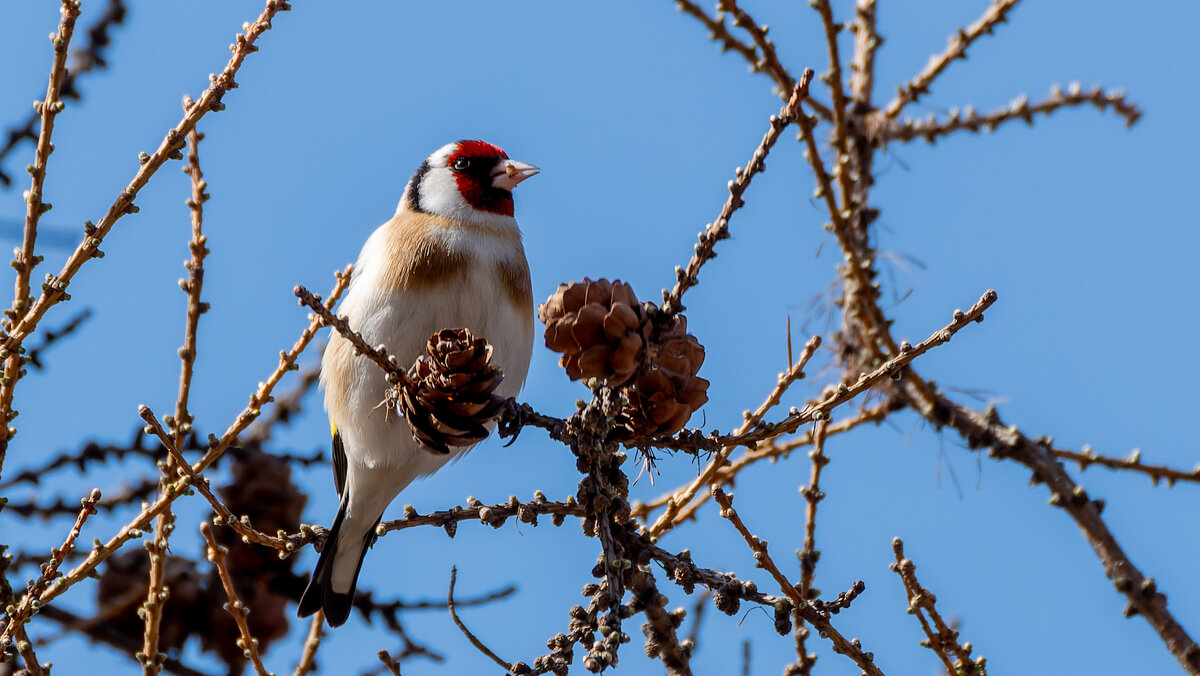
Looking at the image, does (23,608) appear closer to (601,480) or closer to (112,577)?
(601,480)

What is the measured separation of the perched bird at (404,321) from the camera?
10.0 ft

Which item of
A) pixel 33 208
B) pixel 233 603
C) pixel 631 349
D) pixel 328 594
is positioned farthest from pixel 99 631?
pixel 631 349

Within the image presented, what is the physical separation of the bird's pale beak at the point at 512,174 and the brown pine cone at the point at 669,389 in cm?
204

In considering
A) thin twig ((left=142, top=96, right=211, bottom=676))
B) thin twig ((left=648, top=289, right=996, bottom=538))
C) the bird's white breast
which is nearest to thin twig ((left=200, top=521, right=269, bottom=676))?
thin twig ((left=142, top=96, right=211, bottom=676))

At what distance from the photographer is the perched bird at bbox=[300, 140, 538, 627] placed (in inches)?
121

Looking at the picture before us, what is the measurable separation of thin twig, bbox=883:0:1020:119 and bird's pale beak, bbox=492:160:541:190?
1.21 meters

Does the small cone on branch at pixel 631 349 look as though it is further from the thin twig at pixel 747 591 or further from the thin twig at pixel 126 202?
the thin twig at pixel 126 202

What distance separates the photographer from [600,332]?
5.73ft

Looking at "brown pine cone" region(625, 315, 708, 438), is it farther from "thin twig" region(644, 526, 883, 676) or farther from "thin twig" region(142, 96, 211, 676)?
"thin twig" region(142, 96, 211, 676)

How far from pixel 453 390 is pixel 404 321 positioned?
48.4 inches

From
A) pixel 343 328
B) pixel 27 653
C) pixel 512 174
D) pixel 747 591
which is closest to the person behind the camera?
pixel 343 328

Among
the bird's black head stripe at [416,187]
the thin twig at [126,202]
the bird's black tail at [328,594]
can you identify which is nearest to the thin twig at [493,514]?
the thin twig at [126,202]

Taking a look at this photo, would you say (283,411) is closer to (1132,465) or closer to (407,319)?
(407,319)

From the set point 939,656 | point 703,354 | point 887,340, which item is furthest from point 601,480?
point 887,340
